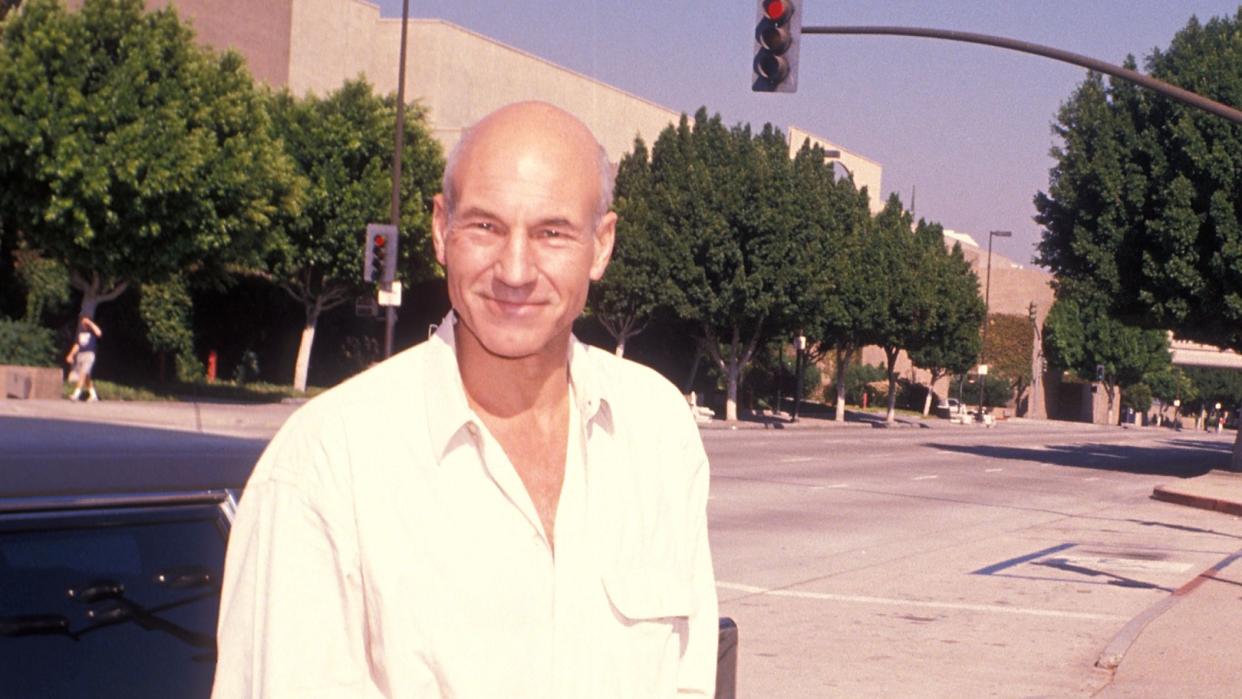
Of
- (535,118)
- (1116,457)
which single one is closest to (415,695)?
(535,118)

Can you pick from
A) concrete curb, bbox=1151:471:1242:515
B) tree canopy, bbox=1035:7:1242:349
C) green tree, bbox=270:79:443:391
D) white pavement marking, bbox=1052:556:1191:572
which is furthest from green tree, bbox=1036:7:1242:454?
white pavement marking, bbox=1052:556:1191:572

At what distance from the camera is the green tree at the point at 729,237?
4519 centimetres

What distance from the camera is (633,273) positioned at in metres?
45.4

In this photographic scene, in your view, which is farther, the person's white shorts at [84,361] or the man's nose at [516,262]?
the person's white shorts at [84,361]

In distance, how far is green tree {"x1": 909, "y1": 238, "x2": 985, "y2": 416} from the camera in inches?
2404

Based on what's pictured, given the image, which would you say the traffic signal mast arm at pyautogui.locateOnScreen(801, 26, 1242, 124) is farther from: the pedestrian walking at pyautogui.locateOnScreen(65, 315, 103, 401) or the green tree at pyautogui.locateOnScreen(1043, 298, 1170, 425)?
the green tree at pyautogui.locateOnScreen(1043, 298, 1170, 425)

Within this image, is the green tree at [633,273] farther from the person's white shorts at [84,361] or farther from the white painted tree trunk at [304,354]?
the person's white shorts at [84,361]

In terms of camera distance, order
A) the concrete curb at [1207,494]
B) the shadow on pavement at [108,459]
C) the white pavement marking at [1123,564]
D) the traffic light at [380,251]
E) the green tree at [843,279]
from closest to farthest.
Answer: the shadow on pavement at [108,459]
the white pavement marking at [1123,564]
the concrete curb at [1207,494]
the traffic light at [380,251]
the green tree at [843,279]

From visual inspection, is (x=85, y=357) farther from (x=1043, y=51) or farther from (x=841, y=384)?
(x=841, y=384)

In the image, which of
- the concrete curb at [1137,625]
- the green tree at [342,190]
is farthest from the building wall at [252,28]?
the concrete curb at [1137,625]

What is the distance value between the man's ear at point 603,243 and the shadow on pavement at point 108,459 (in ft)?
3.17

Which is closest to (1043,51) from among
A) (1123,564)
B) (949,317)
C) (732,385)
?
(1123,564)

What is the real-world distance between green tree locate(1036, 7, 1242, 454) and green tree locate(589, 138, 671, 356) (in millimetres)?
13111

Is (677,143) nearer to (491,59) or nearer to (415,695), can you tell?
(491,59)
